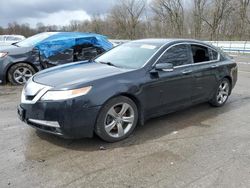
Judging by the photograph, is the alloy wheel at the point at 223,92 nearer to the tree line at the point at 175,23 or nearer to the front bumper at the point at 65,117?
the front bumper at the point at 65,117

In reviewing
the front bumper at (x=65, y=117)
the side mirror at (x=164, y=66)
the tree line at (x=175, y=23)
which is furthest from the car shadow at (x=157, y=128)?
the tree line at (x=175, y=23)

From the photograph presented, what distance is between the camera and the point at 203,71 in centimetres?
553

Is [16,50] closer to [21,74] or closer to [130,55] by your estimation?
[21,74]

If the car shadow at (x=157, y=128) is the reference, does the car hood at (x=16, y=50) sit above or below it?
above

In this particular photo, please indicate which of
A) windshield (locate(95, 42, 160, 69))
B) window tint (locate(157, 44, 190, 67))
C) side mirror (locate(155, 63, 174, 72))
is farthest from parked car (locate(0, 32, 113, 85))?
side mirror (locate(155, 63, 174, 72))

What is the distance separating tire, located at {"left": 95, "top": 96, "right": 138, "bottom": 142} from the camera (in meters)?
4.04

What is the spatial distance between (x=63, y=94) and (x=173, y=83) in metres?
1.97

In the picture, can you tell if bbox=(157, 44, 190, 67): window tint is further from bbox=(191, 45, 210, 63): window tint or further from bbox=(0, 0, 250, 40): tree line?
bbox=(0, 0, 250, 40): tree line

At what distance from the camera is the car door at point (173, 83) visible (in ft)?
15.3

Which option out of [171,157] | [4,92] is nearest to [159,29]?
[4,92]

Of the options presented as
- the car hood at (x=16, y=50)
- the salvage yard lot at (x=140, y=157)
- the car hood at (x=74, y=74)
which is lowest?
the salvage yard lot at (x=140, y=157)

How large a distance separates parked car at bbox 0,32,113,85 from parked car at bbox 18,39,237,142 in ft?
11.9

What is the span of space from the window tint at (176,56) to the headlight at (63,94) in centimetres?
157

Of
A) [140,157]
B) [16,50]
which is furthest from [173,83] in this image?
[16,50]
